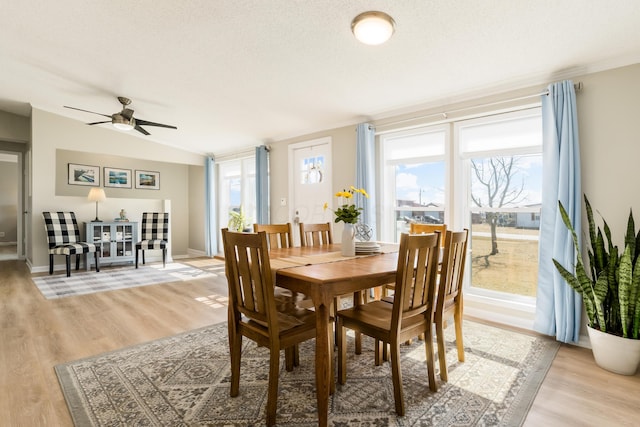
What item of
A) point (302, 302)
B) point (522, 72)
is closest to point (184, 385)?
point (302, 302)

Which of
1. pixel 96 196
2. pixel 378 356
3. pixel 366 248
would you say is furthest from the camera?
pixel 96 196

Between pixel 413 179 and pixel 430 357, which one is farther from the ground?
pixel 413 179

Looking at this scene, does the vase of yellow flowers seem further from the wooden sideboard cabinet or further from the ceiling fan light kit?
the wooden sideboard cabinet

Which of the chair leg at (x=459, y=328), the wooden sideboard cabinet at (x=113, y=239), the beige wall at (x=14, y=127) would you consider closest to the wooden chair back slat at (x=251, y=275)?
the chair leg at (x=459, y=328)

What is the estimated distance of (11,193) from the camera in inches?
338

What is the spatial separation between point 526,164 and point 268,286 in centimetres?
292

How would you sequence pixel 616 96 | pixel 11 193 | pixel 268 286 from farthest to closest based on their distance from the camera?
pixel 11 193
pixel 616 96
pixel 268 286

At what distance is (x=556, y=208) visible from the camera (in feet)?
9.16

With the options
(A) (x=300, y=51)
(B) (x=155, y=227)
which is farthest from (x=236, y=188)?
(A) (x=300, y=51)

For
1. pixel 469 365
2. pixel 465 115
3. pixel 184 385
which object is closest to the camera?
pixel 184 385

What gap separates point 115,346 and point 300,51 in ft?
9.79

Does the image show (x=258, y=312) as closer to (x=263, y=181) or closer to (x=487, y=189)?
(x=487, y=189)

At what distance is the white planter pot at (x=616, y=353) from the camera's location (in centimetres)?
220

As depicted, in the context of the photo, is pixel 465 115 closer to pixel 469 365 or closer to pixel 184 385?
pixel 469 365
